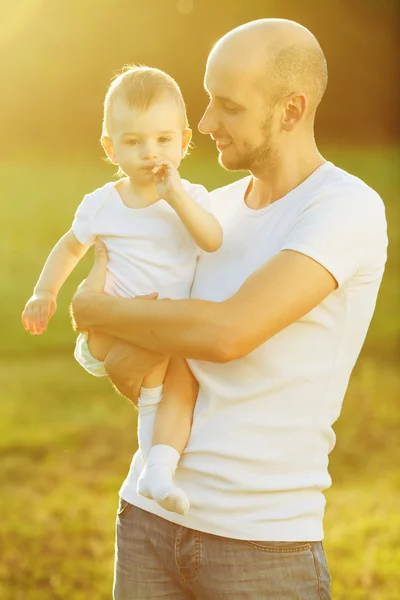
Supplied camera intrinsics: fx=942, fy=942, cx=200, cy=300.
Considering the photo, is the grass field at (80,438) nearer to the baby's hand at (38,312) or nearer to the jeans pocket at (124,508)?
the jeans pocket at (124,508)

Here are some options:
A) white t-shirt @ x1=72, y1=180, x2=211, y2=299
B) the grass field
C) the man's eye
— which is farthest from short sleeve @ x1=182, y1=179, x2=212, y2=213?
the grass field

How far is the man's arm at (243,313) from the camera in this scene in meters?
1.89

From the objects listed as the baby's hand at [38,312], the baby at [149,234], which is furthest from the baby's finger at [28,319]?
the baby at [149,234]

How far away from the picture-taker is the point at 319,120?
934 cm

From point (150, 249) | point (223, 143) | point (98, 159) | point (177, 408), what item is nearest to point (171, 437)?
point (177, 408)

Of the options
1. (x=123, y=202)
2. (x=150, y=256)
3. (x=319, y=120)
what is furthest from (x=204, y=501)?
(x=319, y=120)

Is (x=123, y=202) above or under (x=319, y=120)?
under

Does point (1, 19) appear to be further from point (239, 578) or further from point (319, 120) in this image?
point (239, 578)

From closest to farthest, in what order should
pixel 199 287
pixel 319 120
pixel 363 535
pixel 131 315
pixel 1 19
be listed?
pixel 131 315, pixel 199 287, pixel 363 535, pixel 1 19, pixel 319 120

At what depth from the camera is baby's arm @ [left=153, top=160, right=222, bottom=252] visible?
2.11m

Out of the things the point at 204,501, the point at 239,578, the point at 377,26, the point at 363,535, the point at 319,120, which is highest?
the point at 377,26

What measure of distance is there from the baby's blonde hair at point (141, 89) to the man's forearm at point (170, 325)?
1.49 ft

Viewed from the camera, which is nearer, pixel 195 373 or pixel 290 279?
pixel 290 279

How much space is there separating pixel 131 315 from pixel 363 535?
3676 millimetres
